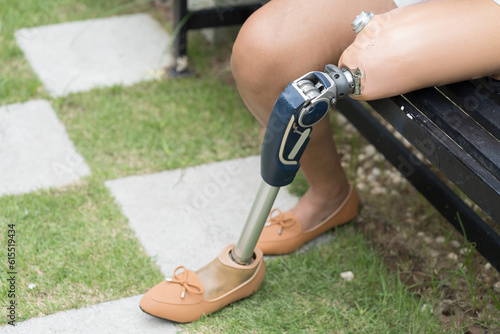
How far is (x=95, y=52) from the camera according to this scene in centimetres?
265

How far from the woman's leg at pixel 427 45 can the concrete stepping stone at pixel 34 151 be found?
3.59ft

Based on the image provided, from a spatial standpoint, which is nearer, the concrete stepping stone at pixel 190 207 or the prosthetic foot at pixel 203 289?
the prosthetic foot at pixel 203 289

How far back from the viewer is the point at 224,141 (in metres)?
2.23

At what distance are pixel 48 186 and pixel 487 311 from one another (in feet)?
4.34

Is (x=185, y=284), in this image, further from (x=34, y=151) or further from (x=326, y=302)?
(x=34, y=151)

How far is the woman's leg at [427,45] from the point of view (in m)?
1.24

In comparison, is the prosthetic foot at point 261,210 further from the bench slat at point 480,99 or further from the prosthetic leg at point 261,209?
the bench slat at point 480,99

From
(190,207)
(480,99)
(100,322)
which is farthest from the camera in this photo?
(190,207)

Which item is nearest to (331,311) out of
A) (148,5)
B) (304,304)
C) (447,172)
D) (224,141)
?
(304,304)

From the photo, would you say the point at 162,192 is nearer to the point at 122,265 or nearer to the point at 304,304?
the point at 122,265

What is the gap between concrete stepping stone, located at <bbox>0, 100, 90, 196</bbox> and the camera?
6.41 feet

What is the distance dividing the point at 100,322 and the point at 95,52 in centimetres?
146

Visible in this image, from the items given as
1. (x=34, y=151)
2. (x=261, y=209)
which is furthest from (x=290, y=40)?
(x=34, y=151)

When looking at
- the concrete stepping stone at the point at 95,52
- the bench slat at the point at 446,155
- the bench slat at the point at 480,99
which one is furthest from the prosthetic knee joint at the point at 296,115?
the concrete stepping stone at the point at 95,52
